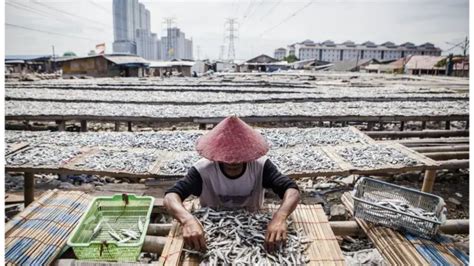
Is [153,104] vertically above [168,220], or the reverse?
[153,104]

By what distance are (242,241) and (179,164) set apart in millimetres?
2958

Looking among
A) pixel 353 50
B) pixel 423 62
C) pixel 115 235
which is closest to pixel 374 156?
pixel 115 235

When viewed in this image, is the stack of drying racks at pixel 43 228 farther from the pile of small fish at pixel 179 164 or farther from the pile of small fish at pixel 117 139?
the pile of small fish at pixel 117 139

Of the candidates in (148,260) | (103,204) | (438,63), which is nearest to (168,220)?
(148,260)

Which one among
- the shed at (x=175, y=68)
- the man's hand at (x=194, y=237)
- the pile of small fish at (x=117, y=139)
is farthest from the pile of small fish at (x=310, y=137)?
the shed at (x=175, y=68)

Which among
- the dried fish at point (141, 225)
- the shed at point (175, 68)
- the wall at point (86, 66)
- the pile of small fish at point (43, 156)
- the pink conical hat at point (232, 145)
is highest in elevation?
the shed at point (175, 68)

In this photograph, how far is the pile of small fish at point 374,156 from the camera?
5.27 metres

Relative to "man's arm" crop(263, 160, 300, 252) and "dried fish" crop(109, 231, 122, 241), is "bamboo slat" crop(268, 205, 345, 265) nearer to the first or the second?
"man's arm" crop(263, 160, 300, 252)

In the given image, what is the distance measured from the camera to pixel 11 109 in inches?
417

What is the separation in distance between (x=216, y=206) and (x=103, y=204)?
1099 millimetres

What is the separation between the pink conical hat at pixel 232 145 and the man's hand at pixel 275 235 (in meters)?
0.54

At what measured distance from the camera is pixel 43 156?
17.7 feet

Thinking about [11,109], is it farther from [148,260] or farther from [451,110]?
[451,110]

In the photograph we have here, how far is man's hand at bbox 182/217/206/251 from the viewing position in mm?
2287
